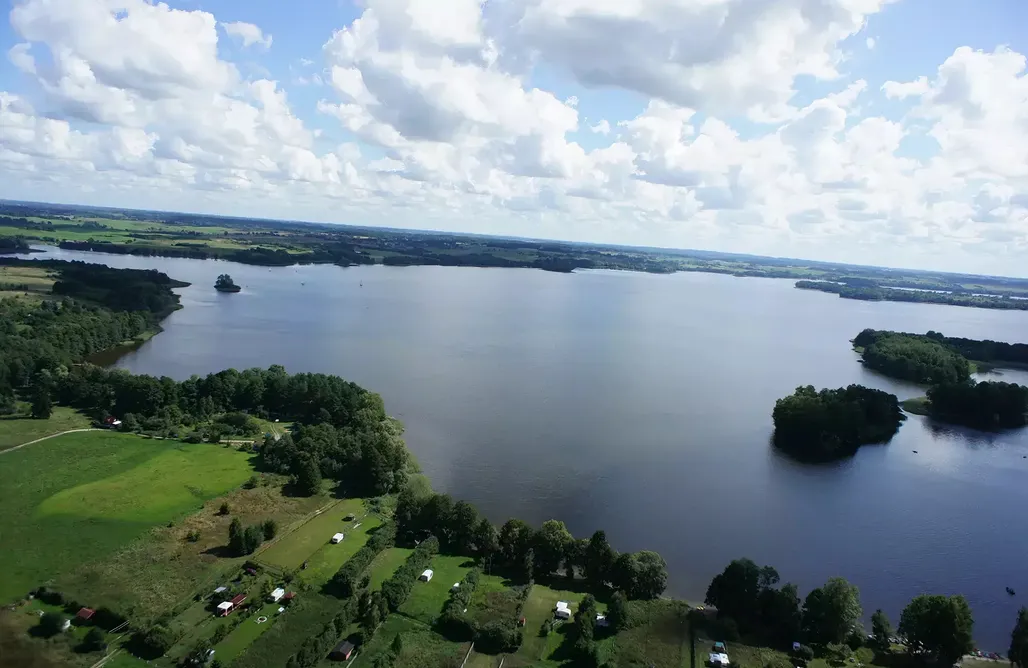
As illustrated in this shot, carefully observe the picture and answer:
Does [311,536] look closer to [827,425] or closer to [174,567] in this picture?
[174,567]

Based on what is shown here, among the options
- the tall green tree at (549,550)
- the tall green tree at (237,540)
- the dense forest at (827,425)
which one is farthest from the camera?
the dense forest at (827,425)

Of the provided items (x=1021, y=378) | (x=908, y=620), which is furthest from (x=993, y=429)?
(x=908, y=620)

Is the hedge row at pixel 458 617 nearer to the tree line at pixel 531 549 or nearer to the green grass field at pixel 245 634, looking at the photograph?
the tree line at pixel 531 549

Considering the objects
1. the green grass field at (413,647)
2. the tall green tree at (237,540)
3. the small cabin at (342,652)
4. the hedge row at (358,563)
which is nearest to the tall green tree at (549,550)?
the green grass field at (413,647)

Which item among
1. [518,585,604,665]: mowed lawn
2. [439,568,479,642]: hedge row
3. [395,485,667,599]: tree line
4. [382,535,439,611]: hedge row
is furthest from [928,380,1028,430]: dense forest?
[439,568,479,642]: hedge row

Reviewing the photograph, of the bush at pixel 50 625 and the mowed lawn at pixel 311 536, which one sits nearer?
the bush at pixel 50 625

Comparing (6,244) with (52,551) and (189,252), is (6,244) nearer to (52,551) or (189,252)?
(189,252)
